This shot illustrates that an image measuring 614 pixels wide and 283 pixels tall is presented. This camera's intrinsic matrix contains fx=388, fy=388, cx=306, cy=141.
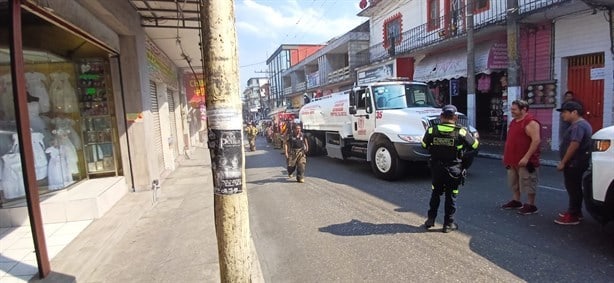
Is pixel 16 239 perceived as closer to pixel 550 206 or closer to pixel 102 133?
pixel 102 133

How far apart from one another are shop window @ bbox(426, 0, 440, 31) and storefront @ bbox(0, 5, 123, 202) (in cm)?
1407

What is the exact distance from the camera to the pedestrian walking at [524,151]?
551 centimetres

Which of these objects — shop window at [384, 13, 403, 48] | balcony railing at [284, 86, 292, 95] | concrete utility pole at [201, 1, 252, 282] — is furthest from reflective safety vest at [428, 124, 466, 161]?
balcony railing at [284, 86, 292, 95]

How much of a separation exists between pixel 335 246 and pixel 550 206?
11.7 feet

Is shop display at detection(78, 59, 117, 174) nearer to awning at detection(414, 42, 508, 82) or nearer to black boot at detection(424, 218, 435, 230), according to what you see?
black boot at detection(424, 218, 435, 230)

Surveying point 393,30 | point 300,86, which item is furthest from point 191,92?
point 300,86

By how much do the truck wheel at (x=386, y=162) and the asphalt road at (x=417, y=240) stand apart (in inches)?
26.0

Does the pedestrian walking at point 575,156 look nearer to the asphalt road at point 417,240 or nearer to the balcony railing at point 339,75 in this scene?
the asphalt road at point 417,240

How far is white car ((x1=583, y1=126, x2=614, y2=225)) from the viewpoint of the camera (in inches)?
161

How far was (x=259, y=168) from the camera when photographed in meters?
12.5

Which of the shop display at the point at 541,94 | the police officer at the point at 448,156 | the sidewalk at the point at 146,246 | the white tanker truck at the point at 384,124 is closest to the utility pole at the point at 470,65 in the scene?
the shop display at the point at 541,94

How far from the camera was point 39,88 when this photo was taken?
6.91m

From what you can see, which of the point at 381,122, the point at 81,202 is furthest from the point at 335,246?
the point at 381,122

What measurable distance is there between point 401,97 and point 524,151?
14.4ft
